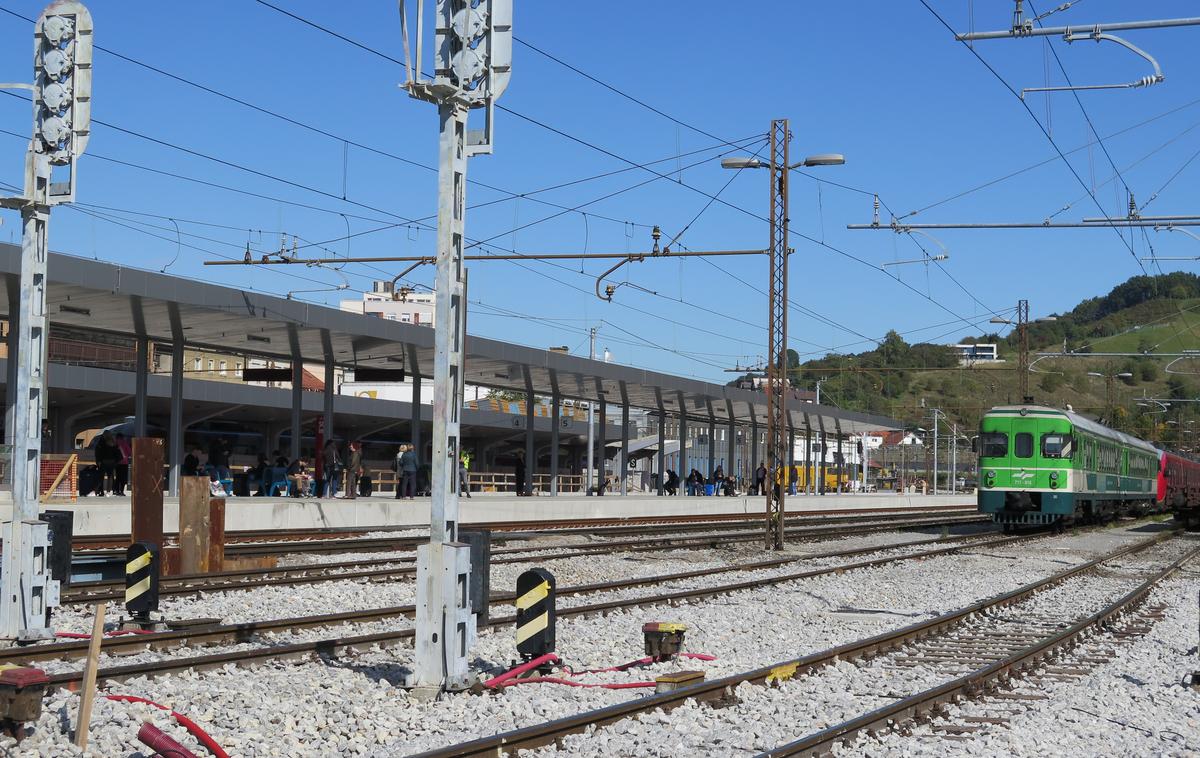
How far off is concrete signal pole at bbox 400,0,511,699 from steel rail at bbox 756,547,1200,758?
273 centimetres

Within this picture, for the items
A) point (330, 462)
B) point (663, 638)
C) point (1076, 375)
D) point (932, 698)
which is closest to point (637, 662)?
point (663, 638)

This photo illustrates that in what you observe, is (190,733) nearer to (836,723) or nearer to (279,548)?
(836,723)

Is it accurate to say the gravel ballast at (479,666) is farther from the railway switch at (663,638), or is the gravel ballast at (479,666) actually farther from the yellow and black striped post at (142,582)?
the yellow and black striped post at (142,582)

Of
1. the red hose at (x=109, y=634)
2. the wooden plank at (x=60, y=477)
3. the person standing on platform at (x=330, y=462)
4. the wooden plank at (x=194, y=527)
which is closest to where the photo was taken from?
the red hose at (x=109, y=634)

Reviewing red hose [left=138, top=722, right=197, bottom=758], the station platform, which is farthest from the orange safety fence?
red hose [left=138, top=722, right=197, bottom=758]

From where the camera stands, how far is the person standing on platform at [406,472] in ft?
99.0

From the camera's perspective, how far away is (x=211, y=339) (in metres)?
27.8

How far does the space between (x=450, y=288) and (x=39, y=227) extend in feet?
14.9

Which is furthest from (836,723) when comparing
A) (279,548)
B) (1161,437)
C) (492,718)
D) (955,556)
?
(1161,437)

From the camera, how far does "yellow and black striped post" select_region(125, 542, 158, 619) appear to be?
10.7m

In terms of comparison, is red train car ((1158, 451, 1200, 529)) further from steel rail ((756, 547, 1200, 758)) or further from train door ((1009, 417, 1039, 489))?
steel rail ((756, 547, 1200, 758))

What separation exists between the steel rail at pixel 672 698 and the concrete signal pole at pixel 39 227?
18.3 ft

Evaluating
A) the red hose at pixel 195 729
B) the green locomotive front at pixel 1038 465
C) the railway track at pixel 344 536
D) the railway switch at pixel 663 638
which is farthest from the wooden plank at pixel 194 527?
the green locomotive front at pixel 1038 465

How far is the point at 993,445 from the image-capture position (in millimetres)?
29766
